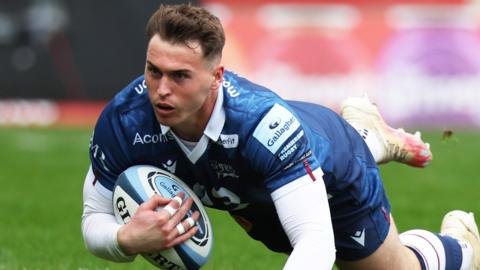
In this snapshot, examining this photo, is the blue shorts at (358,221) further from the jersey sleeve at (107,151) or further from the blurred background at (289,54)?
the blurred background at (289,54)

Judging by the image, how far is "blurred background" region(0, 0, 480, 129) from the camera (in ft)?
56.8

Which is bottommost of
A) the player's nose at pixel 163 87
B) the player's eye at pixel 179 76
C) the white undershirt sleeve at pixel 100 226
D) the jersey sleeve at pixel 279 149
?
the white undershirt sleeve at pixel 100 226

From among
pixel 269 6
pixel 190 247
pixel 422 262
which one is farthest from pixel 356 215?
pixel 269 6

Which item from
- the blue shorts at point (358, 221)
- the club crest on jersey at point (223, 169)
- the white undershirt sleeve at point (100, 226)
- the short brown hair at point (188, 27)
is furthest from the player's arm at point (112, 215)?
the blue shorts at point (358, 221)

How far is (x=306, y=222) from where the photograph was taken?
15.5ft

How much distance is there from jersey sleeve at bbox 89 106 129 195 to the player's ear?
1.70 ft

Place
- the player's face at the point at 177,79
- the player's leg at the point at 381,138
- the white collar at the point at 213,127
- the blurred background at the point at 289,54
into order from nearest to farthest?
1. the player's face at the point at 177,79
2. the white collar at the point at 213,127
3. the player's leg at the point at 381,138
4. the blurred background at the point at 289,54

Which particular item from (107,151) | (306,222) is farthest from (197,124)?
(306,222)

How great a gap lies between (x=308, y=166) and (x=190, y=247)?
0.64 metres

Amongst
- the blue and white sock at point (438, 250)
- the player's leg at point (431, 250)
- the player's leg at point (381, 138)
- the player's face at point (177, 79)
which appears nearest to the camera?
the player's face at point (177, 79)

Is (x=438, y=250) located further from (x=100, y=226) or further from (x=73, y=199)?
(x=73, y=199)

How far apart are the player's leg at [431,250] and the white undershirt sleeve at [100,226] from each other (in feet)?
4.28

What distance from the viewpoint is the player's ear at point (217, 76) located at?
481 cm

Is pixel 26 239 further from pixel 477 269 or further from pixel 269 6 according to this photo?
pixel 269 6
